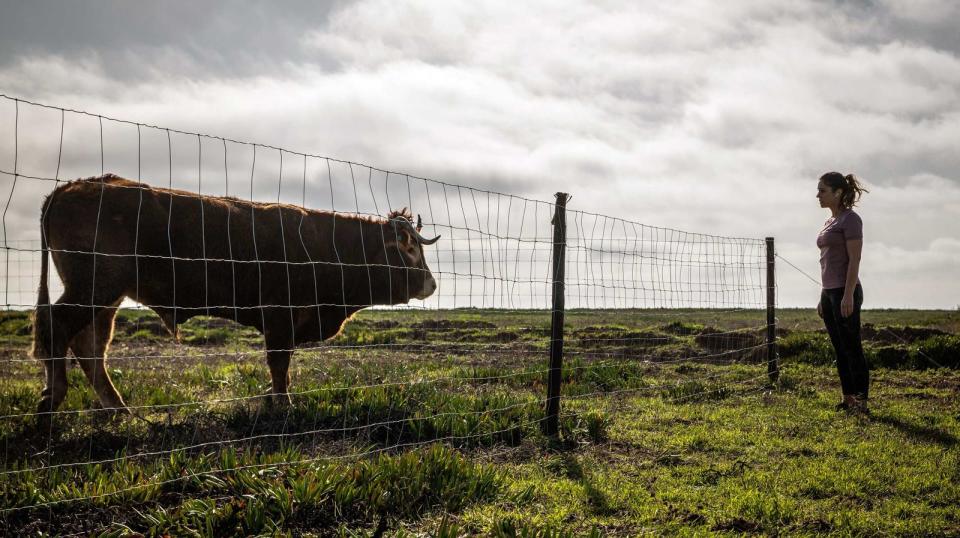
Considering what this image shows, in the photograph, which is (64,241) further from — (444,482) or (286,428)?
(444,482)

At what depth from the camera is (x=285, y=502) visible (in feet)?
12.6

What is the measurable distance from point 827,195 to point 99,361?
24.1ft

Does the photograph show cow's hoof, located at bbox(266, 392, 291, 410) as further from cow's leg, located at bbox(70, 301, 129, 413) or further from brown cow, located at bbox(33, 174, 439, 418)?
cow's leg, located at bbox(70, 301, 129, 413)

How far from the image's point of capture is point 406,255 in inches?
324

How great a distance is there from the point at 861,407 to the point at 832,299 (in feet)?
3.90

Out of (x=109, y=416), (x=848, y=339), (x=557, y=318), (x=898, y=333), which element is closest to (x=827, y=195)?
(x=848, y=339)

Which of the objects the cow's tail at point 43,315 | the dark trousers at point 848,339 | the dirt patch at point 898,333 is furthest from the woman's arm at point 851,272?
the cow's tail at point 43,315

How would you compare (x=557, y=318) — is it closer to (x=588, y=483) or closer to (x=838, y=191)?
(x=588, y=483)

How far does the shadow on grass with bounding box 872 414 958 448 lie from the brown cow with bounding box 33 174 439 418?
477 cm

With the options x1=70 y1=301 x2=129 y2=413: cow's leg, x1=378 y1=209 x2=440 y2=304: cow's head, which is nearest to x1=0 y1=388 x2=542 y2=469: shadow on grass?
x1=70 y1=301 x2=129 y2=413: cow's leg

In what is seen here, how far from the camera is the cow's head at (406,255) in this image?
8.04m

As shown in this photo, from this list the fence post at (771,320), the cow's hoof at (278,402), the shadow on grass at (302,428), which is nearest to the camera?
the shadow on grass at (302,428)

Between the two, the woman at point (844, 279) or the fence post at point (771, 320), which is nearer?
the woman at point (844, 279)

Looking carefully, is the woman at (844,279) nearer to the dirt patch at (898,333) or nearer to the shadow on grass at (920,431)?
the shadow on grass at (920,431)
